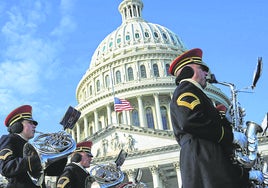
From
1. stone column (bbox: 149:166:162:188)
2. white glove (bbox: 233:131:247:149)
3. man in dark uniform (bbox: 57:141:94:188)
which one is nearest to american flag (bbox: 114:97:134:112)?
stone column (bbox: 149:166:162:188)

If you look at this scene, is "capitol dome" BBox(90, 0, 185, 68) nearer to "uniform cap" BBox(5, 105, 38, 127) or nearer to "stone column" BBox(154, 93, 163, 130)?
"stone column" BBox(154, 93, 163, 130)

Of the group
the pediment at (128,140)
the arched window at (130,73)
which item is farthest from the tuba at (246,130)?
the arched window at (130,73)

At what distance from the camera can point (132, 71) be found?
68312mm

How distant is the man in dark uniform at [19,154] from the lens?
191 inches

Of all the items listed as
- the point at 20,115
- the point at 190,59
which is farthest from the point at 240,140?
the point at 20,115

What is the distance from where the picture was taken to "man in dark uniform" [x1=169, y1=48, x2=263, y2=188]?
13.0 feet

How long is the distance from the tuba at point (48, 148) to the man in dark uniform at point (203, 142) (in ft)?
4.85

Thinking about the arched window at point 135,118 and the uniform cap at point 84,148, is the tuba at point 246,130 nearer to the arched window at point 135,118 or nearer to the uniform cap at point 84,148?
the uniform cap at point 84,148

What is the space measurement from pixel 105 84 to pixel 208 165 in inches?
2570

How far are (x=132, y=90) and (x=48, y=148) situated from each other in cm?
5891

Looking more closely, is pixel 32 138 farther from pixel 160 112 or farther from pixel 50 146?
pixel 160 112

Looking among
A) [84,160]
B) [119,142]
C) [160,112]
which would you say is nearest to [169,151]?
[119,142]

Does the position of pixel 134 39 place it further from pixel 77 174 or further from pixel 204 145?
pixel 204 145

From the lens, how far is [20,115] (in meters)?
5.77
